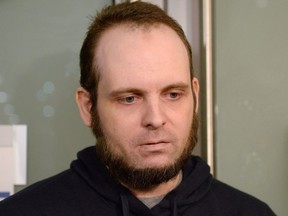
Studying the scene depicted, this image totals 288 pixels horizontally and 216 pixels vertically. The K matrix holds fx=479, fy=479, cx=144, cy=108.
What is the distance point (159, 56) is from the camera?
35.6 inches

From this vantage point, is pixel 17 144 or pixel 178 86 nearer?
pixel 178 86

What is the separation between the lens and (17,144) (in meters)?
1.20

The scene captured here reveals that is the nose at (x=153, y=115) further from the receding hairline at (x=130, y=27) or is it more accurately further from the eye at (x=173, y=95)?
the receding hairline at (x=130, y=27)

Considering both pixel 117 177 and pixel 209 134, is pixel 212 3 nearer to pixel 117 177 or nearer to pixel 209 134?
pixel 209 134

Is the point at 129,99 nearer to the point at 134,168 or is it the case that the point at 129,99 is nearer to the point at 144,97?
the point at 144,97

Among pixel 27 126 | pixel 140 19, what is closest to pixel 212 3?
pixel 140 19

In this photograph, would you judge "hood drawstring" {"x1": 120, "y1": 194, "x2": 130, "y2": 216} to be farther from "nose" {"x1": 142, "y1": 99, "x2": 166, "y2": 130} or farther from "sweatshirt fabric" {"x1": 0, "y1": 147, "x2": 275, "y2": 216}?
"nose" {"x1": 142, "y1": 99, "x2": 166, "y2": 130}

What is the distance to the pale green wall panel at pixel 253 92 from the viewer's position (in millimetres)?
1181

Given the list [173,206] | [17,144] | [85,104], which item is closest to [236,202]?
[173,206]

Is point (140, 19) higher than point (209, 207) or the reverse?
higher

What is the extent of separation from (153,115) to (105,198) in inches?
8.0

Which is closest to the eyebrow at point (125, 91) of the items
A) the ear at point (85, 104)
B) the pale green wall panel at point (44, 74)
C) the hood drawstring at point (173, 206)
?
the ear at point (85, 104)

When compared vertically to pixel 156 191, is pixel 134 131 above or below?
above

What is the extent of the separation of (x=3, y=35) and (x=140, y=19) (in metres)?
0.43
